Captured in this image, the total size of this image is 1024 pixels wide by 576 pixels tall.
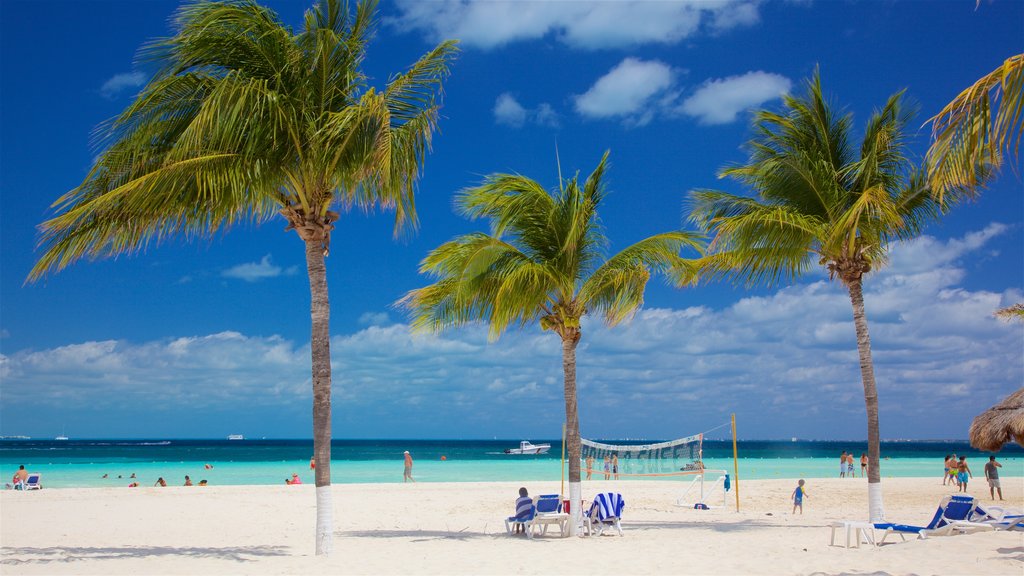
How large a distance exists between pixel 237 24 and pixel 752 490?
69.5 feet

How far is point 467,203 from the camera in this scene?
12828mm

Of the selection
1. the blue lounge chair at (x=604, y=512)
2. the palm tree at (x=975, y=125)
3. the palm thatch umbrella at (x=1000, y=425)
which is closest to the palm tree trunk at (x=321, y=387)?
the blue lounge chair at (x=604, y=512)

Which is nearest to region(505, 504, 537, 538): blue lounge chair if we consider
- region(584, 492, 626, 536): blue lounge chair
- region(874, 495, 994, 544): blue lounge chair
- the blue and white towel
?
region(584, 492, 626, 536): blue lounge chair

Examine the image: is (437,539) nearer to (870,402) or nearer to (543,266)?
(543,266)

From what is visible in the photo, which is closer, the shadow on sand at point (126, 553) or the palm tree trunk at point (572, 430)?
the shadow on sand at point (126, 553)

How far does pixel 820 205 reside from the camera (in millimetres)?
13391

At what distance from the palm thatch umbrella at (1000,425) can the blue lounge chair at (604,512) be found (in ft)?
31.6

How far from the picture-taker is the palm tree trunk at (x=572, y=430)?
488 inches

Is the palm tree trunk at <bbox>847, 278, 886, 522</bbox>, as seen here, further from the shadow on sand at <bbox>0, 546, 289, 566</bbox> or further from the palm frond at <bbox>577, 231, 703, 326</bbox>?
the shadow on sand at <bbox>0, 546, 289, 566</bbox>

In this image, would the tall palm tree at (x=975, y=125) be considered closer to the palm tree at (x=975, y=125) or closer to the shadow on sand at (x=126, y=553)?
the palm tree at (x=975, y=125)

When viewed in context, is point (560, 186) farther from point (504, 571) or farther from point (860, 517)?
point (860, 517)

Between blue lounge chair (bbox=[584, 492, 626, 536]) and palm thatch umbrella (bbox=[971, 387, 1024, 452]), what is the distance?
31.6 ft

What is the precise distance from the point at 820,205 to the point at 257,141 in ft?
30.3

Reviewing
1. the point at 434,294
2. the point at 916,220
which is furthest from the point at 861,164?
the point at 434,294
